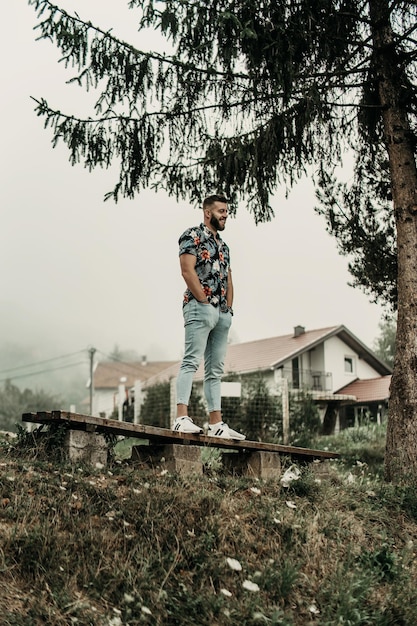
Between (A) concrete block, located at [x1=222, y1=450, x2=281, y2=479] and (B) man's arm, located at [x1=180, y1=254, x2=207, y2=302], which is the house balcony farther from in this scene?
(B) man's arm, located at [x1=180, y1=254, x2=207, y2=302]

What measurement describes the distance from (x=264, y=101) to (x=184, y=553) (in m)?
5.89

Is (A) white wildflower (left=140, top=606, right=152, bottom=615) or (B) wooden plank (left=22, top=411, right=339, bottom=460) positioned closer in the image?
(A) white wildflower (left=140, top=606, right=152, bottom=615)

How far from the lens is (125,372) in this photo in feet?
243

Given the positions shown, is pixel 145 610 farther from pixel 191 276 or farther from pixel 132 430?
pixel 191 276

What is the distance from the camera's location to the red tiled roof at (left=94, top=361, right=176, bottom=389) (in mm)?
65250

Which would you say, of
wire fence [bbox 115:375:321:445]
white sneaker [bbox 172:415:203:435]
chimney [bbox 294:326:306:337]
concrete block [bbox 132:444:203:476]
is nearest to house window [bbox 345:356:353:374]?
chimney [bbox 294:326:306:337]

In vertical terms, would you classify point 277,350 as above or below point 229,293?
above

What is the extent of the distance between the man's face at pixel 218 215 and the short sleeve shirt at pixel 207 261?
Result: 0.28ft

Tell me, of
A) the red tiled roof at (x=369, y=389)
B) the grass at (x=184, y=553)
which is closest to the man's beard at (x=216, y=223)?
the grass at (x=184, y=553)

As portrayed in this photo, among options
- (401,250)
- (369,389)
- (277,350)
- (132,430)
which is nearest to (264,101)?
(401,250)

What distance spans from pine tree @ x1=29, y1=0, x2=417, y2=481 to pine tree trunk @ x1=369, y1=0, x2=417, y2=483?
1cm

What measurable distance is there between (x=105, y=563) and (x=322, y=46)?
20.6ft

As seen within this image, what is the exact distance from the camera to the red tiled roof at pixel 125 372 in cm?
6525

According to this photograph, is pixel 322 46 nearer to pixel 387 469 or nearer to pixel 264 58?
pixel 264 58
